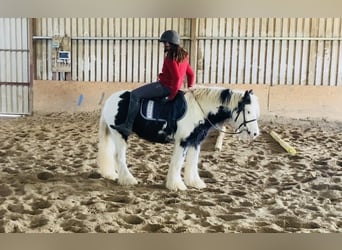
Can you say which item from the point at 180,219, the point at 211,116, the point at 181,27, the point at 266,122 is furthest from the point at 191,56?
the point at 180,219

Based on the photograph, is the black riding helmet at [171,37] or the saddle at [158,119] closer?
the black riding helmet at [171,37]

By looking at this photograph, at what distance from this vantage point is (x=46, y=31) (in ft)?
5.88

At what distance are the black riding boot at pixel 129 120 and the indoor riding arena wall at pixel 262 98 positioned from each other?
73 millimetres

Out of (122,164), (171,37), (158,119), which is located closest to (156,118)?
(158,119)

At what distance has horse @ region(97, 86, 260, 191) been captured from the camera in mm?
1803

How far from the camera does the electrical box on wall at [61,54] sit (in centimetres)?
182

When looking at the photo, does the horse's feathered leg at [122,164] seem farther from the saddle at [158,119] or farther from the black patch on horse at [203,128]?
the black patch on horse at [203,128]

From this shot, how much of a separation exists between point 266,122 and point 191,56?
1.30ft

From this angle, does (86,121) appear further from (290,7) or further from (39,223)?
(290,7)

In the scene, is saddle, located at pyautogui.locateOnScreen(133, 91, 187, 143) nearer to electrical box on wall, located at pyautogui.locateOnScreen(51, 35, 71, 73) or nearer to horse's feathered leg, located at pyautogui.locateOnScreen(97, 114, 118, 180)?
horse's feathered leg, located at pyautogui.locateOnScreen(97, 114, 118, 180)

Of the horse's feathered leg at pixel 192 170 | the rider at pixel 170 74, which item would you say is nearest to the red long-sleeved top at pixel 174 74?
the rider at pixel 170 74

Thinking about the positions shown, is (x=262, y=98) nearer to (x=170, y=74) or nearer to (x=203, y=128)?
(x=203, y=128)

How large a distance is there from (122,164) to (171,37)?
1.78 feet

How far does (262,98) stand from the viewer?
1.79 metres
